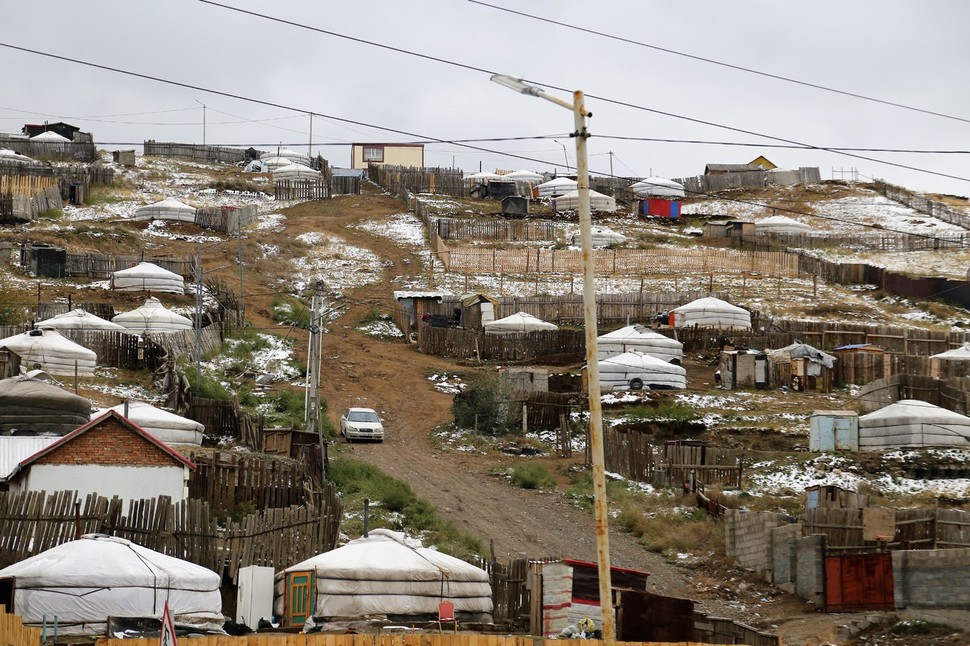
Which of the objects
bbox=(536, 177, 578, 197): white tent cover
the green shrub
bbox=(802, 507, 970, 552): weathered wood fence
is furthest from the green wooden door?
bbox=(536, 177, 578, 197): white tent cover

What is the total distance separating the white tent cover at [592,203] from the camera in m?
88.1

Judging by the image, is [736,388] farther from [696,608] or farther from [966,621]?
[966,621]

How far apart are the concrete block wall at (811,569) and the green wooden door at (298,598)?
9.76m

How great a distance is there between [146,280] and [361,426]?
18940 millimetres

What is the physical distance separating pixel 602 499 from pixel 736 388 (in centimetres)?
3698

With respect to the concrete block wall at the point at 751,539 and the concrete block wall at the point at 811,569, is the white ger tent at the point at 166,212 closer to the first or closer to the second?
the concrete block wall at the point at 751,539

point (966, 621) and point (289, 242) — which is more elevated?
point (289, 242)

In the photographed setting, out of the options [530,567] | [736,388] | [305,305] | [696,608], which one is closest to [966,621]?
[696,608]

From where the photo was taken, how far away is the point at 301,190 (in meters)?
90.2

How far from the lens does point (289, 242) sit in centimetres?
7469

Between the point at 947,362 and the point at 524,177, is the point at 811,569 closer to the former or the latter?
the point at 947,362

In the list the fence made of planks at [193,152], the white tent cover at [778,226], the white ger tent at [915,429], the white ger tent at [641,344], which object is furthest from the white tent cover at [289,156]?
the white ger tent at [915,429]

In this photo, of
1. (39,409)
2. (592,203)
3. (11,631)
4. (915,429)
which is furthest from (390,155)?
(11,631)

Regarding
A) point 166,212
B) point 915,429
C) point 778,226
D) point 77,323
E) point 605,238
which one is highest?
point 166,212
